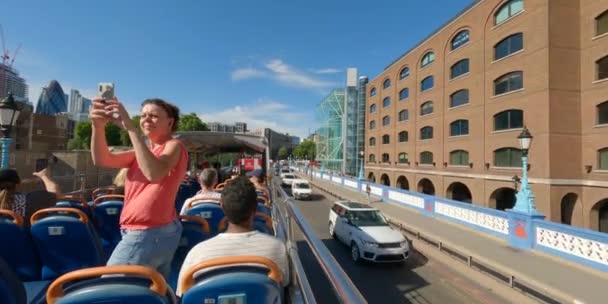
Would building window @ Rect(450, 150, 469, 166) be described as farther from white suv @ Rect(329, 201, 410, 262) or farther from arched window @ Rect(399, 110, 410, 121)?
white suv @ Rect(329, 201, 410, 262)

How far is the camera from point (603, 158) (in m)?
18.1

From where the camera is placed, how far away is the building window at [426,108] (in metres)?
32.2

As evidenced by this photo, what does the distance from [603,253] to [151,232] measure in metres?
11.6

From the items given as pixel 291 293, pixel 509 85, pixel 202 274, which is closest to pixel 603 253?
pixel 291 293

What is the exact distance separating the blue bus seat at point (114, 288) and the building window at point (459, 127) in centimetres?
2947

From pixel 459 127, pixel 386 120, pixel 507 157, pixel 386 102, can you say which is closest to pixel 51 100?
pixel 386 102

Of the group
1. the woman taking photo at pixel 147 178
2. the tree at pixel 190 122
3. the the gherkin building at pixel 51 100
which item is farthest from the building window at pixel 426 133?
the the gherkin building at pixel 51 100

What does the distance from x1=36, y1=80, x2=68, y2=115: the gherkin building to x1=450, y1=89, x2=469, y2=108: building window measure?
12825 centimetres

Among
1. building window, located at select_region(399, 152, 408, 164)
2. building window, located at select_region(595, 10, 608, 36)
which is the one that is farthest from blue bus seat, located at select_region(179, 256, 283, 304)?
building window, located at select_region(399, 152, 408, 164)

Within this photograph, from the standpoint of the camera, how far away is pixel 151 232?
2.15 meters

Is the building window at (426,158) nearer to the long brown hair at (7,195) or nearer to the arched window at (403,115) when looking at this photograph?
the arched window at (403,115)

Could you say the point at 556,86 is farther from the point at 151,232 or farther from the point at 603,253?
the point at 151,232

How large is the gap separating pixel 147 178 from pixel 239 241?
0.76 metres

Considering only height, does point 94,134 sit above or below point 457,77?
below
